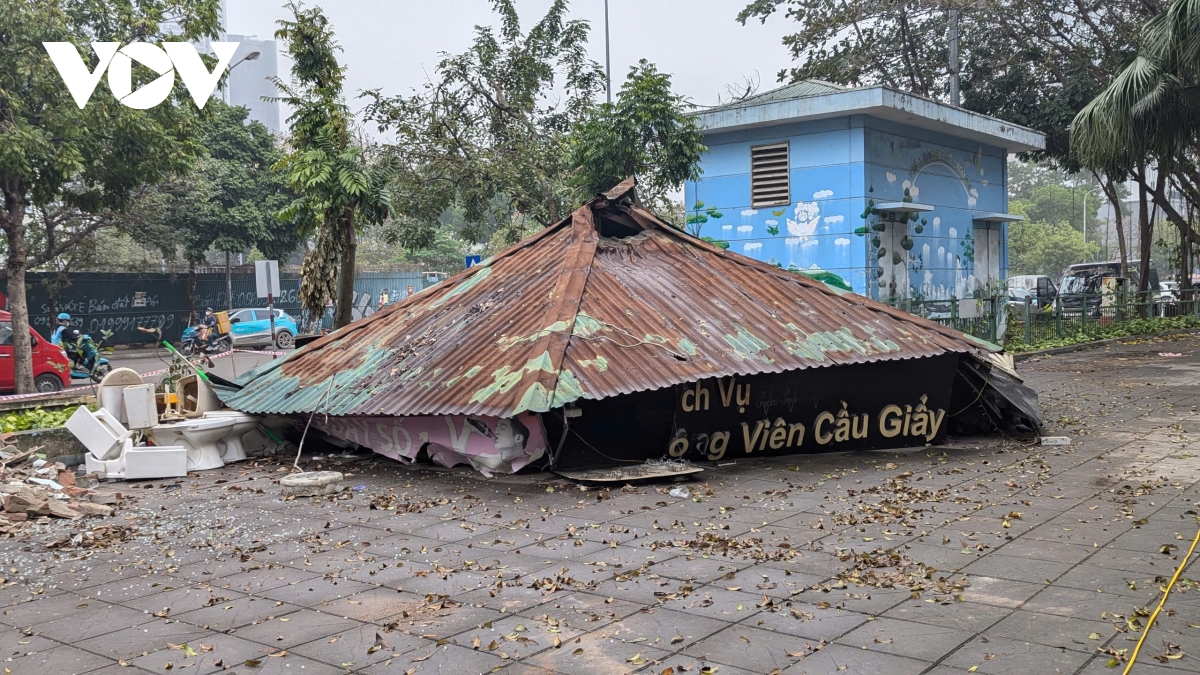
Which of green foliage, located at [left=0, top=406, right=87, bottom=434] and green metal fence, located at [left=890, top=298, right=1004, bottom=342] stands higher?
green metal fence, located at [left=890, top=298, right=1004, bottom=342]

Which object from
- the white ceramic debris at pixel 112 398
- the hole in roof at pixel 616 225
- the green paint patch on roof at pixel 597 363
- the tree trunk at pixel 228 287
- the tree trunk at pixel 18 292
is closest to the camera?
the green paint patch on roof at pixel 597 363

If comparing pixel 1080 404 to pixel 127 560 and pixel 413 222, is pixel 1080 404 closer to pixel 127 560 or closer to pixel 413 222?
pixel 127 560

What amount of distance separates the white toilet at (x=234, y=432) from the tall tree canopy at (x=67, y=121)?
731cm

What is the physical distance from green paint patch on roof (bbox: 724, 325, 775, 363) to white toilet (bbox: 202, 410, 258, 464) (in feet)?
16.4

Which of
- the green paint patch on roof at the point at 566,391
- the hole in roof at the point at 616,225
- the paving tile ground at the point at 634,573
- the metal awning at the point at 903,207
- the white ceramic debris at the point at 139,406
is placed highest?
the metal awning at the point at 903,207

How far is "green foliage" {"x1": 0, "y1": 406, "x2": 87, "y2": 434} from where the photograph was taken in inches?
416

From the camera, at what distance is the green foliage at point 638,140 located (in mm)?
17766

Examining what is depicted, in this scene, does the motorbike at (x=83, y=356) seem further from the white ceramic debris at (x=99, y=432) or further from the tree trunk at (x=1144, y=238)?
the tree trunk at (x=1144, y=238)

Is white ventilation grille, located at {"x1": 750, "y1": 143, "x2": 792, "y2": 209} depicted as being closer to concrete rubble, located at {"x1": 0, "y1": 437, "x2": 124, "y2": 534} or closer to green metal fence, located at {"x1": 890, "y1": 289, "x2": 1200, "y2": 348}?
green metal fence, located at {"x1": 890, "y1": 289, "x2": 1200, "y2": 348}

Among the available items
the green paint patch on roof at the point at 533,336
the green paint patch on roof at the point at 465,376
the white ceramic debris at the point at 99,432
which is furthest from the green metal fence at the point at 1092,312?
the white ceramic debris at the point at 99,432

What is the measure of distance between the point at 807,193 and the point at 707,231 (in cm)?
261

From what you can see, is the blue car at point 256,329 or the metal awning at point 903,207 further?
the blue car at point 256,329

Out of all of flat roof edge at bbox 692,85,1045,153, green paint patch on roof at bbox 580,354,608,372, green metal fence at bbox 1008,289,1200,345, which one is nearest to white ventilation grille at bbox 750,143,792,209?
flat roof edge at bbox 692,85,1045,153

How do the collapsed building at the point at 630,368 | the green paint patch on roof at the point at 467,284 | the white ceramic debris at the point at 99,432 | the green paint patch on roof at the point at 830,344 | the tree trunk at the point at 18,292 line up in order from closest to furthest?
1. the collapsed building at the point at 630,368
2. the green paint patch on roof at the point at 830,344
3. the white ceramic debris at the point at 99,432
4. the green paint patch on roof at the point at 467,284
5. the tree trunk at the point at 18,292
